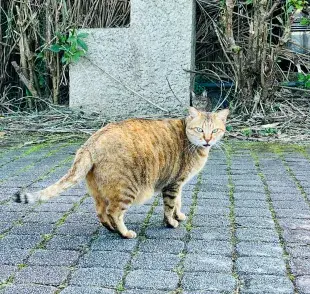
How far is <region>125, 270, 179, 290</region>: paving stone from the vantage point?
3057 millimetres

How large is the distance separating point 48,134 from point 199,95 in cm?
234

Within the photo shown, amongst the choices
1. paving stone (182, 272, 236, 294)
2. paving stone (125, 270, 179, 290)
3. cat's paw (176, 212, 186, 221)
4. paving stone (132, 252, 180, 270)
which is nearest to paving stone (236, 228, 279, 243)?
cat's paw (176, 212, 186, 221)

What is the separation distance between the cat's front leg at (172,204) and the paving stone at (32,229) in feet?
2.59

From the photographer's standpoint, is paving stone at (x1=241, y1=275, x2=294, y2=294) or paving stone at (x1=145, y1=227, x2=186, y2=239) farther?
paving stone at (x1=145, y1=227, x2=186, y2=239)

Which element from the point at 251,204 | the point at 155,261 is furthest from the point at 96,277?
the point at 251,204

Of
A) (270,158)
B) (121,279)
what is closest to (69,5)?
(270,158)

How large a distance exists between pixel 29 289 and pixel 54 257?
0.48m

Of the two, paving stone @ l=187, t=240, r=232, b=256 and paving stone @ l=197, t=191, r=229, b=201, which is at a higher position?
paving stone @ l=187, t=240, r=232, b=256

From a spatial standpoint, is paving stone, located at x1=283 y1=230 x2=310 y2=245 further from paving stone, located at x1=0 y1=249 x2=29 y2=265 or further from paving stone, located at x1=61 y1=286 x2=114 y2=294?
paving stone, located at x1=0 y1=249 x2=29 y2=265

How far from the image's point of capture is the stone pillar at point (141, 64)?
870cm

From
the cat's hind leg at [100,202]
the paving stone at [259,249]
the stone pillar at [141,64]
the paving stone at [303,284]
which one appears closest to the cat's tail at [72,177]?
the cat's hind leg at [100,202]

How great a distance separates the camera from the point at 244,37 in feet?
30.2

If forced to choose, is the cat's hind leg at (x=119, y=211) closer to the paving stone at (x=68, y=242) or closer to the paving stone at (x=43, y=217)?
the paving stone at (x=68, y=242)

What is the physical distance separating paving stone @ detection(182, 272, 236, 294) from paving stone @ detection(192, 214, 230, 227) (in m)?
0.95
